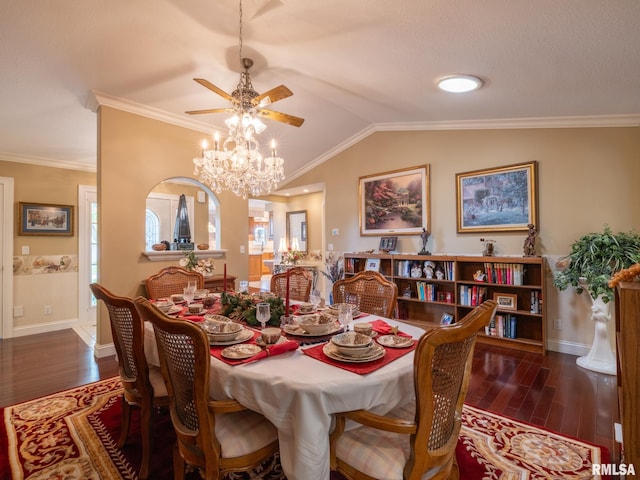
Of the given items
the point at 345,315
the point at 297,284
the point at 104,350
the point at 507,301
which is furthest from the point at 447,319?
the point at 104,350

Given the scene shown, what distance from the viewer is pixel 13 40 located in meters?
2.30

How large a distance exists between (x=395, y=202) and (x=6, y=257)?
5.33 meters

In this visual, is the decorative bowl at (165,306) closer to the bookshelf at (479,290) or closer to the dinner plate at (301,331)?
the dinner plate at (301,331)

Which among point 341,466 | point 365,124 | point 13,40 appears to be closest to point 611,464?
point 341,466

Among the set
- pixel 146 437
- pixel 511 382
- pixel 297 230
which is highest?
pixel 297 230

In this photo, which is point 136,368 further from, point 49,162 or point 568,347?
point 49,162

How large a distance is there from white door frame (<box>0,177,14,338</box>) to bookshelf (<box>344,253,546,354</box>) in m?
4.87

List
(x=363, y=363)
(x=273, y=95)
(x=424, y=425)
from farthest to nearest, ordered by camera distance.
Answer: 1. (x=273, y=95)
2. (x=363, y=363)
3. (x=424, y=425)

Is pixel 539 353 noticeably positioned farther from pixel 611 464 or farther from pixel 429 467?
pixel 429 467

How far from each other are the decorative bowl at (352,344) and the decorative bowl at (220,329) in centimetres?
54

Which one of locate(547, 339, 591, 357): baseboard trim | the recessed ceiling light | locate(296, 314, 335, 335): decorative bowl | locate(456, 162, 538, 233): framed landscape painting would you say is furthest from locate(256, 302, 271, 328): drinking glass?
locate(547, 339, 591, 357): baseboard trim

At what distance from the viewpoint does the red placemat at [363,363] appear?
1.25 m

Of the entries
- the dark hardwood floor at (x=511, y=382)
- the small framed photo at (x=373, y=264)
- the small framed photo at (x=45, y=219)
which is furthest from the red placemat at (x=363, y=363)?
the small framed photo at (x=45, y=219)

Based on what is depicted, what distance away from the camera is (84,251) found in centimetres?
472
